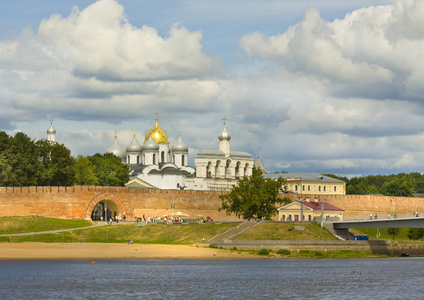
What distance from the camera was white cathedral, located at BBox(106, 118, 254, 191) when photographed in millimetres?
118812

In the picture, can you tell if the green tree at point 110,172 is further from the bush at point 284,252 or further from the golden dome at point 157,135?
the bush at point 284,252

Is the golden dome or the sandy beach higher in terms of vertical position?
the golden dome

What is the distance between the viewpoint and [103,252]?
65812 millimetres

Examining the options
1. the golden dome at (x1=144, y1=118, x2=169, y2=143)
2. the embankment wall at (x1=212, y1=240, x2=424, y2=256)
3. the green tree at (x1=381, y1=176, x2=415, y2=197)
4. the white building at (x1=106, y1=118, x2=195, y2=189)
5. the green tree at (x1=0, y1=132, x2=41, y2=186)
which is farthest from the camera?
the green tree at (x1=381, y1=176, x2=415, y2=197)

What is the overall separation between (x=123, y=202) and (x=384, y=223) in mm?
34480

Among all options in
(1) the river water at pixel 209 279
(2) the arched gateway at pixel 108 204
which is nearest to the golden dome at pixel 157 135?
(2) the arched gateway at pixel 108 204

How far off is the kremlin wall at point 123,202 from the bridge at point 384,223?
46.3ft

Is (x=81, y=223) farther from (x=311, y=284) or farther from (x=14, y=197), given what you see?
(x=311, y=284)

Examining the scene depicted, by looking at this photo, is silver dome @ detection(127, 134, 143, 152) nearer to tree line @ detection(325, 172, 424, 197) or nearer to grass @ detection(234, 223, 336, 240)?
tree line @ detection(325, 172, 424, 197)

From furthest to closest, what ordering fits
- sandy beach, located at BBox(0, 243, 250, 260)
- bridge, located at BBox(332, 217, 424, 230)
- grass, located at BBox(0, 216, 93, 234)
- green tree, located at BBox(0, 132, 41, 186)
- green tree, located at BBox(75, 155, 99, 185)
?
green tree, located at BBox(75, 155, 99, 185) → green tree, located at BBox(0, 132, 41, 186) → grass, located at BBox(0, 216, 93, 234) → bridge, located at BBox(332, 217, 424, 230) → sandy beach, located at BBox(0, 243, 250, 260)

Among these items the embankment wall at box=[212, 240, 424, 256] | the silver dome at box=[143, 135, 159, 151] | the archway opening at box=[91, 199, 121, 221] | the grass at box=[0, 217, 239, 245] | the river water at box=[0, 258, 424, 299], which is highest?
the silver dome at box=[143, 135, 159, 151]

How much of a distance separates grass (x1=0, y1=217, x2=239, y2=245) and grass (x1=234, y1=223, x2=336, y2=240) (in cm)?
384

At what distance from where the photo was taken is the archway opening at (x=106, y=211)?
3740 inches

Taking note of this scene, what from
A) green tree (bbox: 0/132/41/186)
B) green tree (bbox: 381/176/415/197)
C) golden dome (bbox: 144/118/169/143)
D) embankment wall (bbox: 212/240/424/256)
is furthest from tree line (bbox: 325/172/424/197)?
green tree (bbox: 0/132/41/186)
